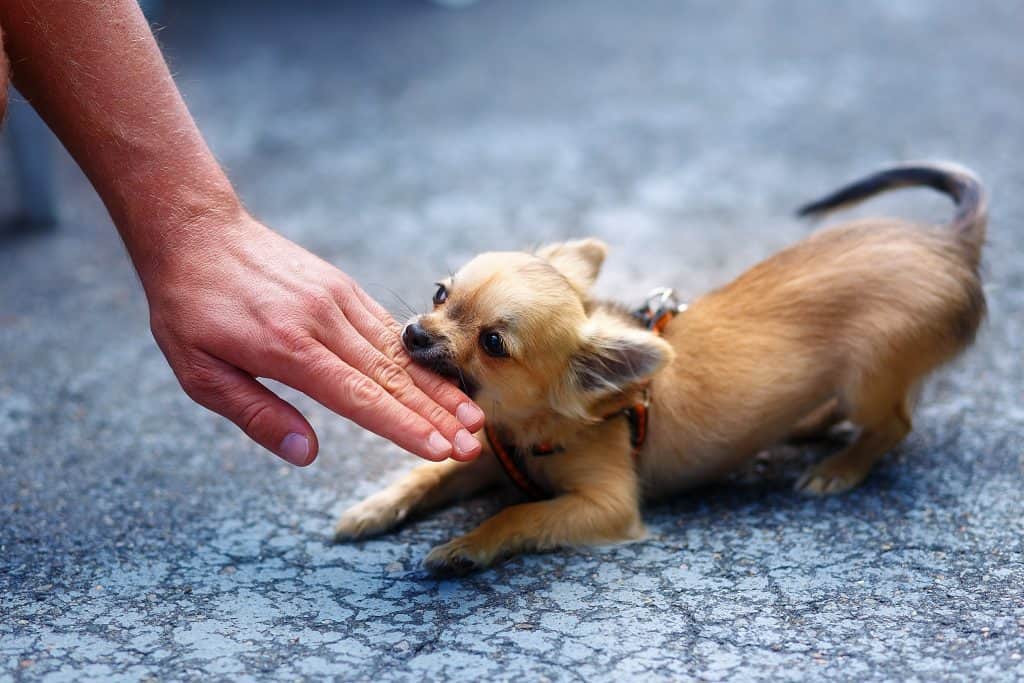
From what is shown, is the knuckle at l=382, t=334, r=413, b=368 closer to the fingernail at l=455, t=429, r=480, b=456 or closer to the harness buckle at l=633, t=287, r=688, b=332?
the fingernail at l=455, t=429, r=480, b=456

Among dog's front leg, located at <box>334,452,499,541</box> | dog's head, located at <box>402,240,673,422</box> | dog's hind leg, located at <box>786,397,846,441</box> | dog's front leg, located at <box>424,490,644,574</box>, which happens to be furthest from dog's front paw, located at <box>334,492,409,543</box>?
dog's hind leg, located at <box>786,397,846,441</box>

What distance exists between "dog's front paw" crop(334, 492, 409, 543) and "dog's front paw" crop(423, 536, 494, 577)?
0.27 metres

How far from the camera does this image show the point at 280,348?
2.49 meters

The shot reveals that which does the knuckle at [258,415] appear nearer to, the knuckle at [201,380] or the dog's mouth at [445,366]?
the knuckle at [201,380]

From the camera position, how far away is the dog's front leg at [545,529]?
2742 mm

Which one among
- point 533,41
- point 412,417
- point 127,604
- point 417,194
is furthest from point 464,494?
point 533,41

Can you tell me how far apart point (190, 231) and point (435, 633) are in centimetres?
112

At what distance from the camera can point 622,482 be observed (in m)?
3.02

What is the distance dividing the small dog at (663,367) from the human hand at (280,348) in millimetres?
174

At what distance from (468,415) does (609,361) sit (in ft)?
1.52

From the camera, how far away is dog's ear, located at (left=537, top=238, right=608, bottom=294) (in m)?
3.23

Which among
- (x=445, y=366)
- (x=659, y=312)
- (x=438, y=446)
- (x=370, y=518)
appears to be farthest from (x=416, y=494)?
(x=659, y=312)

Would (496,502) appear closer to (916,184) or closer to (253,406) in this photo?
(253,406)

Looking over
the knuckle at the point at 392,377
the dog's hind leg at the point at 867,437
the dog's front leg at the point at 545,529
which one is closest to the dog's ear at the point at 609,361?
the dog's front leg at the point at 545,529
